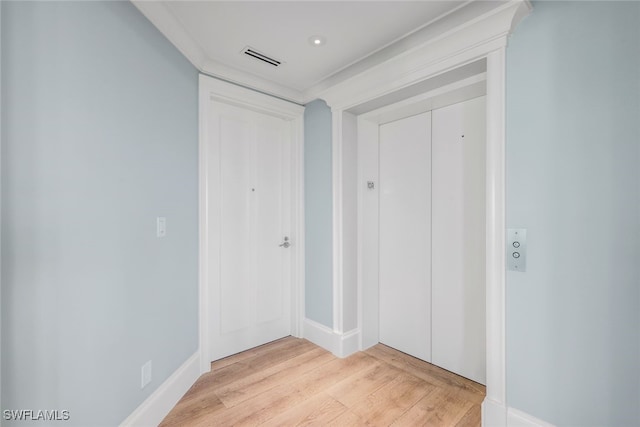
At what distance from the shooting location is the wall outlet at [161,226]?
5.68 feet

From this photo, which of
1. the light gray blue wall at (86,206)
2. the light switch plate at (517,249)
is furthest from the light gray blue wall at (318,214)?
the light switch plate at (517,249)

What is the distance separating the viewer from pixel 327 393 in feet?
6.54

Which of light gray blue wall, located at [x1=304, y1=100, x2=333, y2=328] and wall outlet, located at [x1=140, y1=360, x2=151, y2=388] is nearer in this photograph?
wall outlet, located at [x1=140, y1=360, x2=151, y2=388]

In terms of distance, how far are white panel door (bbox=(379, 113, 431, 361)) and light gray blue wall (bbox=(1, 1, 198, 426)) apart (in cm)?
182

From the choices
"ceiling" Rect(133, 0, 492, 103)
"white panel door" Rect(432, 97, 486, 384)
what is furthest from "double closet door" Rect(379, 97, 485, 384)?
"ceiling" Rect(133, 0, 492, 103)

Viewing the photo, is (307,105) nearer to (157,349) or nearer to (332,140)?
(332,140)

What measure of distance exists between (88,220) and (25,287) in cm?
34

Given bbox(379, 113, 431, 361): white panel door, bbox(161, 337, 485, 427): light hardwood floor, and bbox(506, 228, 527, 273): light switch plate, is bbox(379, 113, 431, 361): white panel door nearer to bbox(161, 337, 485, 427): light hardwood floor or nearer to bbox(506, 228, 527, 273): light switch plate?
bbox(161, 337, 485, 427): light hardwood floor

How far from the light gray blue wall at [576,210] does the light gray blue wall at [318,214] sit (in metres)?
1.48

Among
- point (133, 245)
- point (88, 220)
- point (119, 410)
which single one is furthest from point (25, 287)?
point (119, 410)

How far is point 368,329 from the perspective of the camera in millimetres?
2689

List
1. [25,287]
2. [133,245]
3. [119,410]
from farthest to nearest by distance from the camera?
[133,245] < [119,410] < [25,287]

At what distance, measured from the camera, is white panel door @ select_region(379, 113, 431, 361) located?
2.41 meters

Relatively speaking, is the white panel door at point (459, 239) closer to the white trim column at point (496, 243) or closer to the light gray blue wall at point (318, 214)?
the white trim column at point (496, 243)
